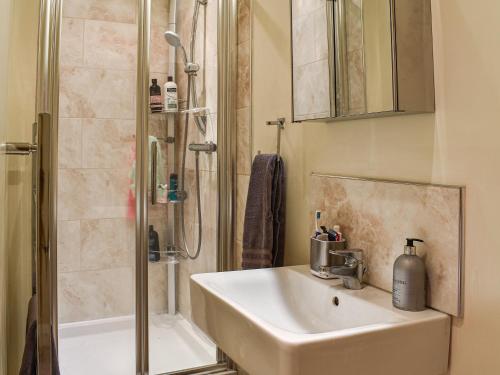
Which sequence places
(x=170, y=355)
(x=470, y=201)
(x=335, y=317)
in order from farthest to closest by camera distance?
1. (x=170, y=355)
2. (x=335, y=317)
3. (x=470, y=201)

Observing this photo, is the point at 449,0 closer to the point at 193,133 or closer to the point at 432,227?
the point at 432,227

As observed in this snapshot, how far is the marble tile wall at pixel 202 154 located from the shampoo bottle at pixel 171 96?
A: 30mm

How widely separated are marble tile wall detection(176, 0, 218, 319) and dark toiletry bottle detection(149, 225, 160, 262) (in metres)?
0.11

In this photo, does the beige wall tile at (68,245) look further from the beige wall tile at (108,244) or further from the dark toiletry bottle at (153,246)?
the dark toiletry bottle at (153,246)

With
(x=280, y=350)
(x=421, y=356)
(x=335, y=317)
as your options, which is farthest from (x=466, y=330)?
(x=280, y=350)

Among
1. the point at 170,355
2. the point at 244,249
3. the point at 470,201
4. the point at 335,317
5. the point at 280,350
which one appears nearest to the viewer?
the point at 280,350

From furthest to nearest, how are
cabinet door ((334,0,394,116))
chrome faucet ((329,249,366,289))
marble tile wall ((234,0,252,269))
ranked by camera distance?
marble tile wall ((234,0,252,269)) < chrome faucet ((329,249,366,289)) < cabinet door ((334,0,394,116))

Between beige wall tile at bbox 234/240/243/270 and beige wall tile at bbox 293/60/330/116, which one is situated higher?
beige wall tile at bbox 293/60/330/116

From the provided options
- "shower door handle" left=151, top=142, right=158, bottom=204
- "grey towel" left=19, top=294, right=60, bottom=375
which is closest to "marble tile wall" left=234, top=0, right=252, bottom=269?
"shower door handle" left=151, top=142, right=158, bottom=204

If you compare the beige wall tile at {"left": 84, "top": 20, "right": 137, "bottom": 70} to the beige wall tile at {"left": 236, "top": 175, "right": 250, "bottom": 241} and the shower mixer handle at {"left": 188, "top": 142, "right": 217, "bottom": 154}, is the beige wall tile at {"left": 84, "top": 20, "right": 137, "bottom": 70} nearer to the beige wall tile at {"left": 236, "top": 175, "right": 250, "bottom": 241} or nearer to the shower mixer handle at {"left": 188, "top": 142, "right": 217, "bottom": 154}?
the shower mixer handle at {"left": 188, "top": 142, "right": 217, "bottom": 154}

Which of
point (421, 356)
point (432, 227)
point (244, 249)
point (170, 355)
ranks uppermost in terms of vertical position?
point (432, 227)

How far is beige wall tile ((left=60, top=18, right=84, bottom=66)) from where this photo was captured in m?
1.98

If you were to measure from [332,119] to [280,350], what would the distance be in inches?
33.2

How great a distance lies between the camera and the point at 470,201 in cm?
108
